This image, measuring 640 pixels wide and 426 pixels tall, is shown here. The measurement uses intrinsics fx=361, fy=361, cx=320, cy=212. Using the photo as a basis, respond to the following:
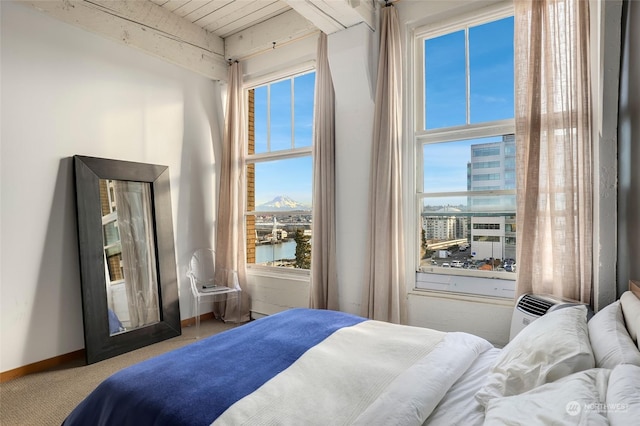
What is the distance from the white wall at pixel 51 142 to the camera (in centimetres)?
264

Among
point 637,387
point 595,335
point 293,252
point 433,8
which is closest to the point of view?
point 637,387

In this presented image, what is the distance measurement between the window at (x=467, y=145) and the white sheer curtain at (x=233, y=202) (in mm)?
1946

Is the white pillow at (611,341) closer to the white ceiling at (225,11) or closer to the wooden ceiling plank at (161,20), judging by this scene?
the white ceiling at (225,11)

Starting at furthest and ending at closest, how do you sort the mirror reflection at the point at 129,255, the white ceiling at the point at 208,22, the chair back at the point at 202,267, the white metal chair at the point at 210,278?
the chair back at the point at 202,267 < the white metal chair at the point at 210,278 < the mirror reflection at the point at 129,255 < the white ceiling at the point at 208,22

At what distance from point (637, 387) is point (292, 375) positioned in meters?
1.01

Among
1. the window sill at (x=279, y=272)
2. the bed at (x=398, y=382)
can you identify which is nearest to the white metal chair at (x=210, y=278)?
the window sill at (x=279, y=272)

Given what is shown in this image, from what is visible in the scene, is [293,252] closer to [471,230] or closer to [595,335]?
[471,230]

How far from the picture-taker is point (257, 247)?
13.4 ft

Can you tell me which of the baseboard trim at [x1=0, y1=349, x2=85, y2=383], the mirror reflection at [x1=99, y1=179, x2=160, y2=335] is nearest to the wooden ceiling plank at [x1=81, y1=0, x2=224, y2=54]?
the mirror reflection at [x1=99, y1=179, x2=160, y2=335]

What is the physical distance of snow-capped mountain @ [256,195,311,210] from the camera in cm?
375

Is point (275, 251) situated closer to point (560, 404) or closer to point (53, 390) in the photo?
point (53, 390)

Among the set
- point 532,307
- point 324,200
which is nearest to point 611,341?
point 532,307

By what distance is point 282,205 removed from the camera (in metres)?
3.86

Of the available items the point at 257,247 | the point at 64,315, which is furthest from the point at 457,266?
the point at 64,315
